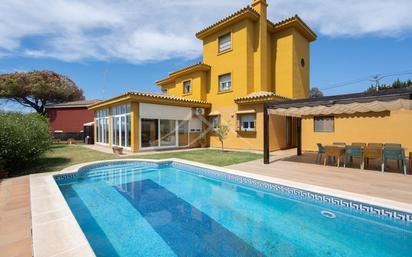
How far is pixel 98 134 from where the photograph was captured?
77.7ft

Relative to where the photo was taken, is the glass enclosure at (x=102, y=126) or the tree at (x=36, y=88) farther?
the tree at (x=36, y=88)

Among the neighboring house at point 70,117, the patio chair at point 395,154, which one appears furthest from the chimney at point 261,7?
the neighboring house at point 70,117

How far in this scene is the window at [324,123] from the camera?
16725 mm

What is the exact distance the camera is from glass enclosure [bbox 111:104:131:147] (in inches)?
661

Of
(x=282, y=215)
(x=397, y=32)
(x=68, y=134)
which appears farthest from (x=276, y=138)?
(x=68, y=134)

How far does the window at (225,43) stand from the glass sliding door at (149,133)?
9567mm

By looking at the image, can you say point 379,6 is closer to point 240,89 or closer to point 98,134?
point 240,89

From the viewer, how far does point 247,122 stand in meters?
17.4

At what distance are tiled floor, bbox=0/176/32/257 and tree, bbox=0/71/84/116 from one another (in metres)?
33.6

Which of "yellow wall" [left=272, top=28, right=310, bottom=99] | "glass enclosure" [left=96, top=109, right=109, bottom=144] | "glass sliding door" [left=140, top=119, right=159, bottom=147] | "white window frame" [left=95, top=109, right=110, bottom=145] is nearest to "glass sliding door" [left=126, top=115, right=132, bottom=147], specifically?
"glass sliding door" [left=140, top=119, right=159, bottom=147]

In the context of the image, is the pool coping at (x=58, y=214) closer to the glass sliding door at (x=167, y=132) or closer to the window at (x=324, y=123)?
the glass sliding door at (x=167, y=132)

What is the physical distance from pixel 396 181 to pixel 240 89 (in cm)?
1274

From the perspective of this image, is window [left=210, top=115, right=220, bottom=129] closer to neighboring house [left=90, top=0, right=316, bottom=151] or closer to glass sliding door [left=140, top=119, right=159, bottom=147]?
neighboring house [left=90, top=0, right=316, bottom=151]

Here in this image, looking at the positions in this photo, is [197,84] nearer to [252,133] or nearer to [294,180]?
[252,133]
